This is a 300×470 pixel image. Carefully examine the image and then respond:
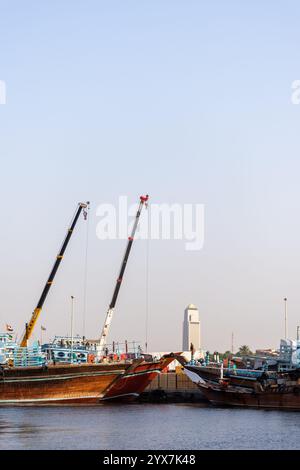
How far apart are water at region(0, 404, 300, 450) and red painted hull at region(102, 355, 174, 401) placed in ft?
19.0

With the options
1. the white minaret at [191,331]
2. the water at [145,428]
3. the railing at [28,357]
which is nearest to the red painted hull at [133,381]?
the water at [145,428]

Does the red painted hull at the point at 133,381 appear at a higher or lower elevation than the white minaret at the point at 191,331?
lower

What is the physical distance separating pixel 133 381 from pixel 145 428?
27.4 metres

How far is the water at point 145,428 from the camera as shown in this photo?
185 ft

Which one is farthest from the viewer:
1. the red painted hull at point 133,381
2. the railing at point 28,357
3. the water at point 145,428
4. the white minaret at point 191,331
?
the white minaret at point 191,331

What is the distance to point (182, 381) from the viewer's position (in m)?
107

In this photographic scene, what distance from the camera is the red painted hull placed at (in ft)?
300

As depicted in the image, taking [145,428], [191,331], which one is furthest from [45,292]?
[191,331]

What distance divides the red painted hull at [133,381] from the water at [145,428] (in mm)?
5778

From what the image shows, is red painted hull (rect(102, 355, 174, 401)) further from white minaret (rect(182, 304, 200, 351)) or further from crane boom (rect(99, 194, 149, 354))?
white minaret (rect(182, 304, 200, 351))

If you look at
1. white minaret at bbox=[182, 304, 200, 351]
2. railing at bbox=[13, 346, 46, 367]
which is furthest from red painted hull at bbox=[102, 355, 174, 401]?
white minaret at bbox=[182, 304, 200, 351]

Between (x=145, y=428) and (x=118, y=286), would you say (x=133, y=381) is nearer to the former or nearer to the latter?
(x=118, y=286)

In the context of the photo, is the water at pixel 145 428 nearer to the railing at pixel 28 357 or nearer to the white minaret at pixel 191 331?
the railing at pixel 28 357
